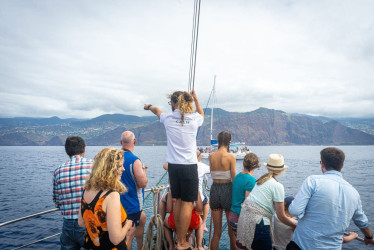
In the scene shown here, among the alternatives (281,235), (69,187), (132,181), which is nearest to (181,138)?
(132,181)

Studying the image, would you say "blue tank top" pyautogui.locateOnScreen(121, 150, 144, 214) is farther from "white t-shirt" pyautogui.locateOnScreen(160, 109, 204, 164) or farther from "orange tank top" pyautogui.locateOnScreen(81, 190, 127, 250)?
"orange tank top" pyautogui.locateOnScreen(81, 190, 127, 250)

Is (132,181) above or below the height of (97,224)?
above

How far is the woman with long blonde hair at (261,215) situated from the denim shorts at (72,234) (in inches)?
77.1

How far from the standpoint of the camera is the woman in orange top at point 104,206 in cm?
194

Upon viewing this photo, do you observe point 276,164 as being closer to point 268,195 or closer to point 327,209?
point 268,195

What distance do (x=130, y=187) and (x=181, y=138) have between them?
1.07 meters

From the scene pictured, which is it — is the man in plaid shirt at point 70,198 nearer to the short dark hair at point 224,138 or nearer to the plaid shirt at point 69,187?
the plaid shirt at point 69,187

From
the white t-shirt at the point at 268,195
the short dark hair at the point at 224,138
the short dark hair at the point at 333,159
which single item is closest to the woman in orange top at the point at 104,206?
the white t-shirt at the point at 268,195

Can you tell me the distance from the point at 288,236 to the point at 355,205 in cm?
151

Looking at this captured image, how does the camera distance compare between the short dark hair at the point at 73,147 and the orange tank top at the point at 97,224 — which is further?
Result: the short dark hair at the point at 73,147

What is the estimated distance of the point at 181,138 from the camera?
2867 millimetres

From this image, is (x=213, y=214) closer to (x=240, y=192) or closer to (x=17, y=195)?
(x=240, y=192)

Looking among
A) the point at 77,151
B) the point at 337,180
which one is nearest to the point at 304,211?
the point at 337,180

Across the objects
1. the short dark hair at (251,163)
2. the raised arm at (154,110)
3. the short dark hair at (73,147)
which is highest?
the raised arm at (154,110)
